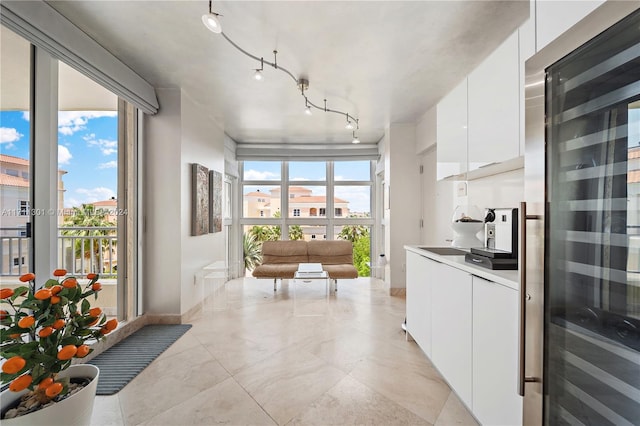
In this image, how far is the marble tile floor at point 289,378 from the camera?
1612 millimetres

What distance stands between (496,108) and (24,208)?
3136mm

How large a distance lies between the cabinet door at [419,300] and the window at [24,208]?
282cm

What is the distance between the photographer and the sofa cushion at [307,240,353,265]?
4902mm

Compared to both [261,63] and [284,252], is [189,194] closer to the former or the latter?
[261,63]

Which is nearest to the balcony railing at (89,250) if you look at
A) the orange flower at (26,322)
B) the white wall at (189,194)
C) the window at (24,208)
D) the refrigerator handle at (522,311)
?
the white wall at (189,194)

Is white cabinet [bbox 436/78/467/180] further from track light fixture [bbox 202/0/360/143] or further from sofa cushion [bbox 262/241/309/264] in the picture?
sofa cushion [bbox 262/241/309/264]

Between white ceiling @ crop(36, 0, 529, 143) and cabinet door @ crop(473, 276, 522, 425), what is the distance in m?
1.81

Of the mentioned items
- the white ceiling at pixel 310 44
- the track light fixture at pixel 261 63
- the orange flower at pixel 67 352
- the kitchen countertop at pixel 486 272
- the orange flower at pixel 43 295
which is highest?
the white ceiling at pixel 310 44

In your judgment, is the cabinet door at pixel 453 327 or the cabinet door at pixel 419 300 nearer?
the cabinet door at pixel 453 327

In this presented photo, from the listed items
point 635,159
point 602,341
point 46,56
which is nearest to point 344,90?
point 46,56

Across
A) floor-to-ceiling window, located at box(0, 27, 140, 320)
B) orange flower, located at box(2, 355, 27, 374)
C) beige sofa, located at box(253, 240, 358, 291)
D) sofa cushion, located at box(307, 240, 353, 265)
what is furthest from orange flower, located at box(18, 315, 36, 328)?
sofa cushion, located at box(307, 240, 353, 265)

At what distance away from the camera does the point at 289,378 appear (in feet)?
6.50

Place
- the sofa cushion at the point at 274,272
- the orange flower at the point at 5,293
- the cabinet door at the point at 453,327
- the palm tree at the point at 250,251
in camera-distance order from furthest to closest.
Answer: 1. the palm tree at the point at 250,251
2. the sofa cushion at the point at 274,272
3. the cabinet door at the point at 453,327
4. the orange flower at the point at 5,293

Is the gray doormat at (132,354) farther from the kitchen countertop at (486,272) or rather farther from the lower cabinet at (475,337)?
the kitchen countertop at (486,272)
